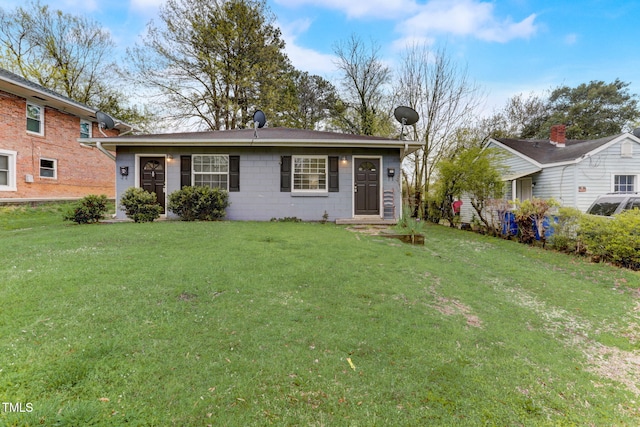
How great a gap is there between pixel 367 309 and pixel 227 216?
296 inches

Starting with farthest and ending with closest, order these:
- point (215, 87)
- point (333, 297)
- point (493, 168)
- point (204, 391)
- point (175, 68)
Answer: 1. point (215, 87)
2. point (175, 68)
3. point (493, 168)
4. point (333, 297)
5. point (204, 391)

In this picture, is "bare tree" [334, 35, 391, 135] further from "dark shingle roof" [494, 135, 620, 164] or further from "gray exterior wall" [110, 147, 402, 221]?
"gray exterior wall" [110, 147, 402, 221]

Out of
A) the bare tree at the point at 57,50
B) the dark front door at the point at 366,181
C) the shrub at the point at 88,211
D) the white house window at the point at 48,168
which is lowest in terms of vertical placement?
the shrub at the point at 88,211

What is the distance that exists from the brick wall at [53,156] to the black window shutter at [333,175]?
40.9ft

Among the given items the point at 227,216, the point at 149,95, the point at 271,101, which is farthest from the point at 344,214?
the point at 149,95

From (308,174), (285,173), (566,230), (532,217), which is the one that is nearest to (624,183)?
(532,217)

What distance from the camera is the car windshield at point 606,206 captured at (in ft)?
25.3

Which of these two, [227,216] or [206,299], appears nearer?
[206,299]

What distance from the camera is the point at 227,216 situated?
9695 millimetres

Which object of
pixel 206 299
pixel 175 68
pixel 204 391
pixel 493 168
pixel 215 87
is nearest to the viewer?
pixel 204 391

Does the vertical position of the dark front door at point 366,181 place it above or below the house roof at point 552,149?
below

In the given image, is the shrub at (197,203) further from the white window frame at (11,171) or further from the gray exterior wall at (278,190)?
the white window frame at (11,171)

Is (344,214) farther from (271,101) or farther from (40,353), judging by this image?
(271,101)

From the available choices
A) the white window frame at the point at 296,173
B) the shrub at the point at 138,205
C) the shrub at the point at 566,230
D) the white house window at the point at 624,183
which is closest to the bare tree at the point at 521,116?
the white house window at the point at 624,183
